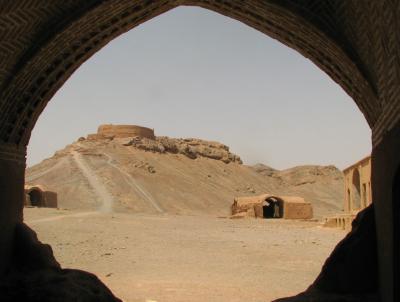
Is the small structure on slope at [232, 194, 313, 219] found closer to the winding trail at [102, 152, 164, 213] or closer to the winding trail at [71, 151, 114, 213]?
the winding trail at [102, 152, 164, 213]

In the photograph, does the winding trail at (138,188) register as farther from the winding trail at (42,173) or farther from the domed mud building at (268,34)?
the domed mud building at (268,34)

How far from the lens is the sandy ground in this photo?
348 inches

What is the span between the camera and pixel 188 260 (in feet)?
41.9

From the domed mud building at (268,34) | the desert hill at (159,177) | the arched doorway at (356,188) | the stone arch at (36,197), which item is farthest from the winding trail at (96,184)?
the domed mud building at (268,34)

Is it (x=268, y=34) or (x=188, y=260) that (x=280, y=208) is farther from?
(x=268, y=34)

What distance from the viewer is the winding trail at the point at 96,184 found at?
3828 cm

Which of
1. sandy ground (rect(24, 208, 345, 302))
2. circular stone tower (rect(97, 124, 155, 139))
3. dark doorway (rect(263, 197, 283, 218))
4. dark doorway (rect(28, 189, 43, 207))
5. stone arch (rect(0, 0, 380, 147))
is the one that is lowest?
sandy ground (rect(24, 208, 345, 302))

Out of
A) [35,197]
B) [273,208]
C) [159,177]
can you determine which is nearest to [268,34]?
[273,208]

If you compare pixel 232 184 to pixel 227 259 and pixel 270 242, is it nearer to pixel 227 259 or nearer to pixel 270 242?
pixel 270 242

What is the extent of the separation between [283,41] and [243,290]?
457cm

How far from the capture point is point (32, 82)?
6965 mm

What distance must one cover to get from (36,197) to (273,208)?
60.2 feet

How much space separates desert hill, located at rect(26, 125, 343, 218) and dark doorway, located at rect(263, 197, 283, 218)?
27.4 feet

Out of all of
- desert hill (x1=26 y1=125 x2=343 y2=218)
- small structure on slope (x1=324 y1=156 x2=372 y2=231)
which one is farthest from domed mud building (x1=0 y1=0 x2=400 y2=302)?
desert hill (x1=26 y1=125 x2=343 y2=218)
